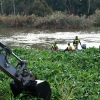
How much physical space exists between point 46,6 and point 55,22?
13570 millimetres

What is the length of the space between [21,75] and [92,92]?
1901 mm

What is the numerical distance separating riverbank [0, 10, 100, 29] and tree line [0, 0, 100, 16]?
8.22m

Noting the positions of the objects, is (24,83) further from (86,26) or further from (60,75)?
(86,26)

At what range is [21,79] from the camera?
5.15 meters

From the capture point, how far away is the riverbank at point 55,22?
50.0 meters

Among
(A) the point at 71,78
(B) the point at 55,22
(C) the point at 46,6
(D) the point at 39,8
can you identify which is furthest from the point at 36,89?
(C) the point at 46,6

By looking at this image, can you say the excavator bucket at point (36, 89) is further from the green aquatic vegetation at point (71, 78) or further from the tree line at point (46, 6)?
the tree line at point (46, 6)

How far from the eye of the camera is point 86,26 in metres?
50.6

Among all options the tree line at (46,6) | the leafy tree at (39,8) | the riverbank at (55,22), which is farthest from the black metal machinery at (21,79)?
the tree line at (46,6)

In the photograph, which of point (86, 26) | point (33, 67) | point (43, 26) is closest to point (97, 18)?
point (86, 26)

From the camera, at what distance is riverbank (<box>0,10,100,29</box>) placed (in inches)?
1969

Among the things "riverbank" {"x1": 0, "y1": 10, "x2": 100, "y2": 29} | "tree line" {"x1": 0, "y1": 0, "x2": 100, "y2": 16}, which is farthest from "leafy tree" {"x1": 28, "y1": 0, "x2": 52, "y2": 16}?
"riverbank" {"x1": 0, "y1": 10, "x2": 100, "y2": 29}

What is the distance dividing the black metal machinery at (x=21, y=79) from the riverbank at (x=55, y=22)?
4499 cm

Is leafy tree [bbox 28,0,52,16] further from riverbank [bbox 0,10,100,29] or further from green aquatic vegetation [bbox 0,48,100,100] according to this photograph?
green aquatic vegetation [bbox 0,48,100,100]
